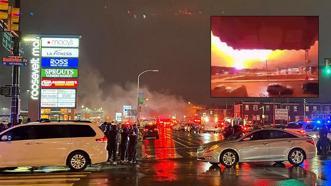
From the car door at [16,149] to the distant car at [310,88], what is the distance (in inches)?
996

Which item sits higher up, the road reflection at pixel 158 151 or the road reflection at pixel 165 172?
the road reflection at pixel 165 172

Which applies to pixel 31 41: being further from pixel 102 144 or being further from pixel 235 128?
pixel 102 144

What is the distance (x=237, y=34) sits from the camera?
37906mm

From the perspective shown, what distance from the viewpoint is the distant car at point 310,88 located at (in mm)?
39125

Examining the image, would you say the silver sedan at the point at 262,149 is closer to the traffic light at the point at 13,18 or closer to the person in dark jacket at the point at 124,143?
the person in dark jacket at the point at 124,143

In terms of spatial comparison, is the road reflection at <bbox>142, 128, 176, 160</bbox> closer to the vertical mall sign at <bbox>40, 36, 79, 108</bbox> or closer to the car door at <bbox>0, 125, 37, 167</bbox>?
the car door at <bbox>0, 125, 37, 167</bbox>

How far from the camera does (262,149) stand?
2175 cm

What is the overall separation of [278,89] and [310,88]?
231 cm

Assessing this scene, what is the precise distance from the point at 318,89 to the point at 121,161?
20.7 m

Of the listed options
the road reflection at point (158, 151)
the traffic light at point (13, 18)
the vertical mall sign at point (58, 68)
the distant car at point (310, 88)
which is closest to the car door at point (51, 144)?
the traffic light at point (13, 18)

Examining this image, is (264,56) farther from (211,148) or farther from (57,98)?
(57,98)

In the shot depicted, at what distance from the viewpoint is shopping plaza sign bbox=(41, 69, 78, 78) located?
4981cm

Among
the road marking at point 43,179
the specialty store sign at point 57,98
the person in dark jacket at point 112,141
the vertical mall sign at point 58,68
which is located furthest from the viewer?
the specialty store sign at point 57,98

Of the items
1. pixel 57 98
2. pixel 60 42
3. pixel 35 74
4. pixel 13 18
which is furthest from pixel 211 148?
pixel 35 74
